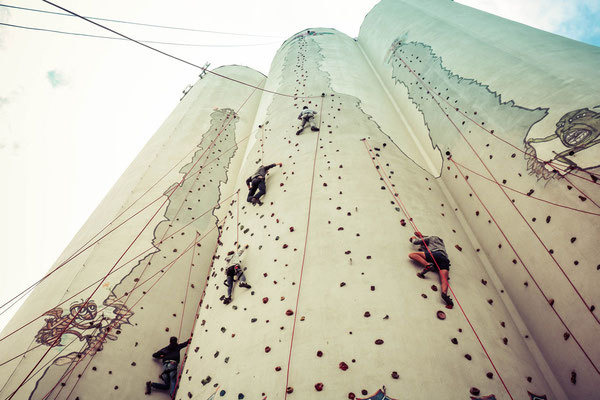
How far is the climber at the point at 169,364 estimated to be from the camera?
13.7 feet

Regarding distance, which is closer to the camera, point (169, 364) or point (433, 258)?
point (433, 258)

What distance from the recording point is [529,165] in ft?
12.9

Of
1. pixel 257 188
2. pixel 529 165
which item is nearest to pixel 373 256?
pixel 529 165

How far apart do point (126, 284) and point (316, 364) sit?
375 cm

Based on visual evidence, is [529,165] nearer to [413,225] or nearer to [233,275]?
[413,225]

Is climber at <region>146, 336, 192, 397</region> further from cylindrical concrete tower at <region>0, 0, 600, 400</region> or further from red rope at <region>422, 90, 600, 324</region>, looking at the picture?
red rope at <region>422, 90, 600, 324</region>

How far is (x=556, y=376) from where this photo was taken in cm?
313

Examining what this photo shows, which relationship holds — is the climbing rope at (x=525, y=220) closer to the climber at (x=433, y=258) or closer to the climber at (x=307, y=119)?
the climber at (x=433, y=258)

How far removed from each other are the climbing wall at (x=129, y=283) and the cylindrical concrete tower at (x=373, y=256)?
0.10 ft

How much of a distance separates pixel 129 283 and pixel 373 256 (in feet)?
13.3

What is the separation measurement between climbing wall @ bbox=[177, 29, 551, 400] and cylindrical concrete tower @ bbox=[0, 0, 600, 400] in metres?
0.02

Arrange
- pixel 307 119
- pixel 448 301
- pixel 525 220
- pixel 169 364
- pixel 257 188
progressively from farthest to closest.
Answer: pixel 307 119 → pixel 257 188 → pixel 169 364 → pixel 525 220 → pixel 448 301

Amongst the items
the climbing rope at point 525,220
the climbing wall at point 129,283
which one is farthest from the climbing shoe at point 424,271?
the climbing wall at point 129,283

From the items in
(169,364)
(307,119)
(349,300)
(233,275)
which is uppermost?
(307,119)
